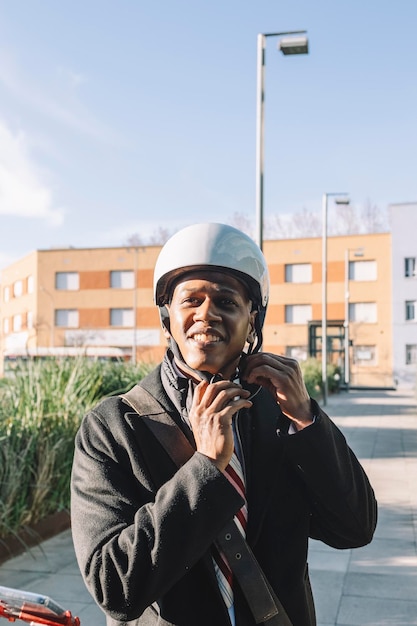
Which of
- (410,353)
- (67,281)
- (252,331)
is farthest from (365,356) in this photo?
(252,331)

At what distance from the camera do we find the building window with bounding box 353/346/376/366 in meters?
51.7

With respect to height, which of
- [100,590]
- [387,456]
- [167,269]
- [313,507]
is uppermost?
[167,269]

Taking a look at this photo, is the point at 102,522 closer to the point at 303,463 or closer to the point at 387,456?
the point at 303,463

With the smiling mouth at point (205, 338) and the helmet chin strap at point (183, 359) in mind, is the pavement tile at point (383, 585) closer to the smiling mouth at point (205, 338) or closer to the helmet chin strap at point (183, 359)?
the helmet chin strap at point (183, 359)

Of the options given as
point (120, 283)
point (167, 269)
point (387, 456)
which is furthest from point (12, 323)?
point (167, 269)

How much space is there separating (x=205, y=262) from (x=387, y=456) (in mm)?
11096

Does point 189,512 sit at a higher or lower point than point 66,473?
higher

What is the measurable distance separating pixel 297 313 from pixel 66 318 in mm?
20195

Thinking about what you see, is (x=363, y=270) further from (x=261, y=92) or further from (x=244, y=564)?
(x=244, y=564)

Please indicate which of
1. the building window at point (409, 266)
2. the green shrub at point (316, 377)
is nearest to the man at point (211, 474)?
the green shrub at point (316, 377)

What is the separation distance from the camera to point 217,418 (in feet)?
4.66

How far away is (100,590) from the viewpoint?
56.2 inches

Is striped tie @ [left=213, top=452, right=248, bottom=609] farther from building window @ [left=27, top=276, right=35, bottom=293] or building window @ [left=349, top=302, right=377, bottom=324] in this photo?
building window @ [left=27, top=276, right=35, bottom=293]

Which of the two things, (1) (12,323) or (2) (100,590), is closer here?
(2) (100,590)
